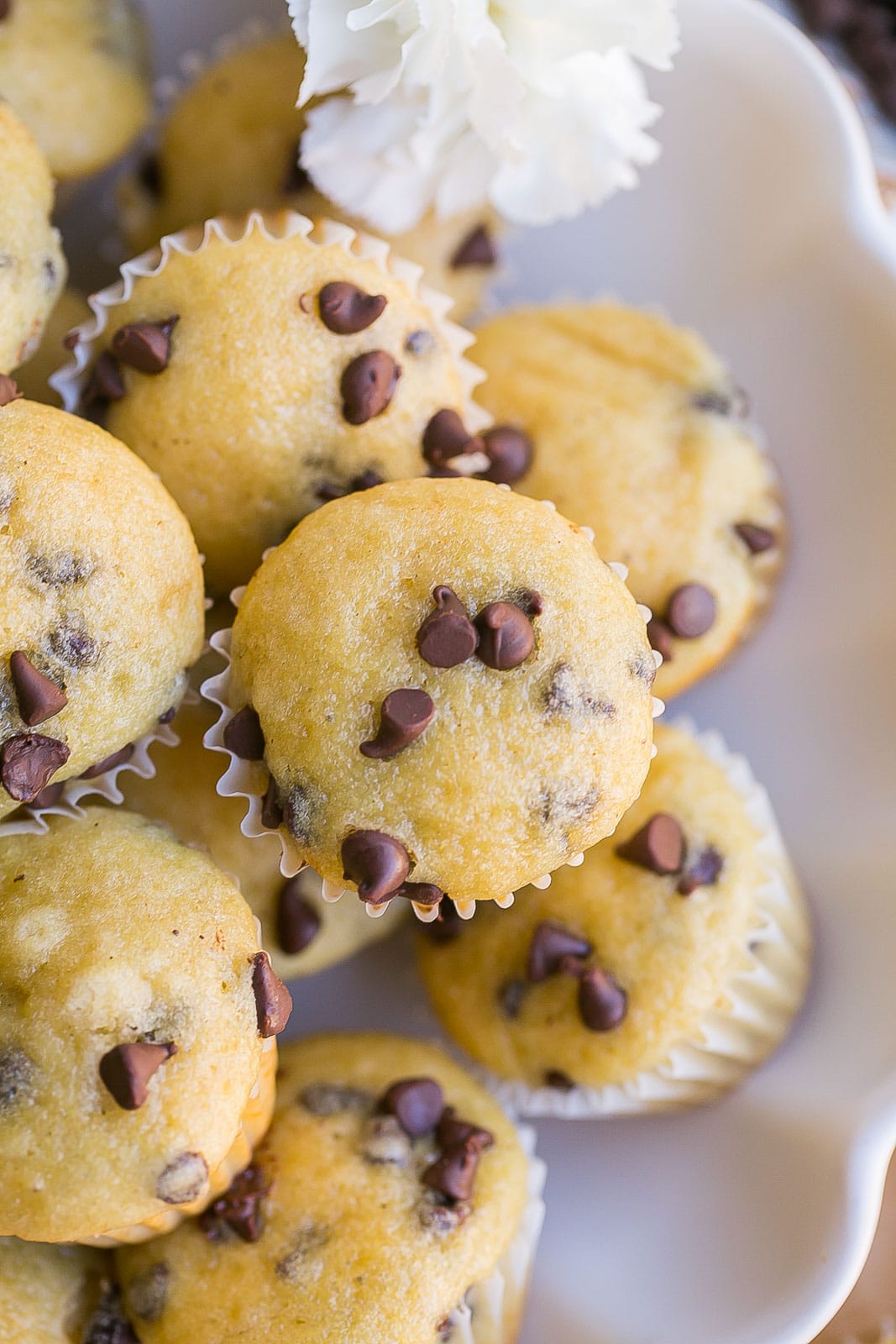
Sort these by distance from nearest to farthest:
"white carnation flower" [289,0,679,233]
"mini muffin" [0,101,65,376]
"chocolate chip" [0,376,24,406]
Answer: "chocolate chip" [0,376,24,406], "mini muffin" [0,101,65,376], "white carnation flower" [289,0,679,233]

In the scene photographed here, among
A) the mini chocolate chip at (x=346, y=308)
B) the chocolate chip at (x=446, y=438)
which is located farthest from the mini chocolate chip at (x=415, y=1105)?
the mini chocolate chip at (x=346, y=308)

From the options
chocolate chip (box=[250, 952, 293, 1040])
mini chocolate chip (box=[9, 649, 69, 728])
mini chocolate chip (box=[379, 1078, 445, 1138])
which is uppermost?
mini chocolate chip (box=[9, 649, 69, 728])

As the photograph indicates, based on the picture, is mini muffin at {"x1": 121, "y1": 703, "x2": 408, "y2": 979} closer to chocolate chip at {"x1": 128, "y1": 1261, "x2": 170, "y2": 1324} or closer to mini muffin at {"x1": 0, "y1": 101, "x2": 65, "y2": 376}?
chocolate chip at {"x1": 128, "y1": 1261, "x2": 170, "y2": 1324}

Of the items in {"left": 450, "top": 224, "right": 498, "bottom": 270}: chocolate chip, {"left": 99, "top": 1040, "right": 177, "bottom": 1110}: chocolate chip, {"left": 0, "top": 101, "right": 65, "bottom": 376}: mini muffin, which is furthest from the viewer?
{"left": 450, "top": 224, "right": 498, "bottom": 270}: chocolate chip

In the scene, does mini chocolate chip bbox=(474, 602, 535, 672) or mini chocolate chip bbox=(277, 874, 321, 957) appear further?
mini chocolate chip bbox=(277, 874, 321, 957)

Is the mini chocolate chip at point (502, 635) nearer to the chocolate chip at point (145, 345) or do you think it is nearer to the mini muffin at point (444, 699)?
the mini muffin at point (444, 699)

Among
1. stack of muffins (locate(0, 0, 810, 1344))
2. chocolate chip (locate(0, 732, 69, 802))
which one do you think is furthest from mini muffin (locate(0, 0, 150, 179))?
chocolate chip (locate(0, 732, 69, 802))

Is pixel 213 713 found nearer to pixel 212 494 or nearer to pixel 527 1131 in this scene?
pixel 212 494

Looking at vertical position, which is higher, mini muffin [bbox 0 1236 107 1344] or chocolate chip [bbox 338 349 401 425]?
chocolate chip [bbox 338 349 401 425]
